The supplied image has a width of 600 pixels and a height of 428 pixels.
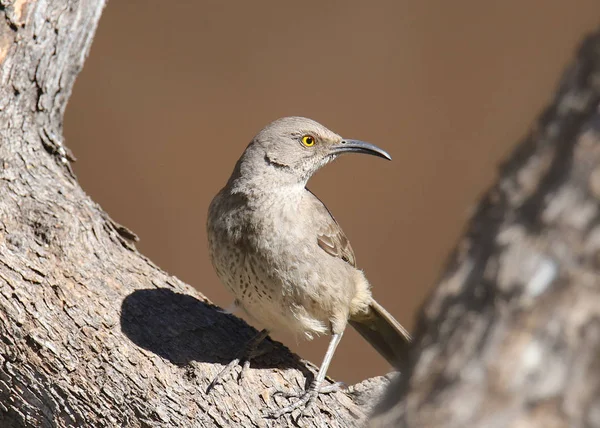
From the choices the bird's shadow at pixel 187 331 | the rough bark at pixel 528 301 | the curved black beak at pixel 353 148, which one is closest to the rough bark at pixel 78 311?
the bird's shadow at pixel 187 331

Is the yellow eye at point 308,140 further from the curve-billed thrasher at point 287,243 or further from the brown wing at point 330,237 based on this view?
the brown wing at point 330,237

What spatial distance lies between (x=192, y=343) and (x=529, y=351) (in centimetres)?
256

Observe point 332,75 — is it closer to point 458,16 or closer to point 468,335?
point 458,16

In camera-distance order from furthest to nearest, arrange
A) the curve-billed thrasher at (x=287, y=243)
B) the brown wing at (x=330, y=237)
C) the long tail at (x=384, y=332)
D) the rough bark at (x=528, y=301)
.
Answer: the long tail at (x=384, y=332) < the brown wing at (x=330, y=237) < the curve-billed thrasher at (x=287, y=243) < the rough bark at (x=528, y=301)

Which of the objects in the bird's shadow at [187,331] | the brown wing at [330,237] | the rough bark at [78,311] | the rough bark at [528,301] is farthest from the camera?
the brown wing at [330,237]

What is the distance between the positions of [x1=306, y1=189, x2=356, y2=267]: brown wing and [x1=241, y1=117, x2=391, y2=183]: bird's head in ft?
0.76

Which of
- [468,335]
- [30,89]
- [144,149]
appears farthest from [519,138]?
[144,149]

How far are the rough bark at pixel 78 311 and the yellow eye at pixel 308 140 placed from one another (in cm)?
112

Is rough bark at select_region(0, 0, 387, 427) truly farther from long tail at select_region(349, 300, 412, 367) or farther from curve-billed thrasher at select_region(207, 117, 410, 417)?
long tail at select_region(349, 300, 412, 367)

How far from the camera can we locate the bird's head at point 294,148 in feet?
14.0

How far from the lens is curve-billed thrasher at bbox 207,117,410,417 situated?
393 centimetres

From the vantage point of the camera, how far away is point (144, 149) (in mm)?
8156

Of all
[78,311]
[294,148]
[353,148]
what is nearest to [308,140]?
[294,148]

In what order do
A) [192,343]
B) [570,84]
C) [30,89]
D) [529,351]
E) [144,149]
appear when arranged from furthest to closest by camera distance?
[144,149] → [30,89] → [192,343] → [570,84] → [529,351]
